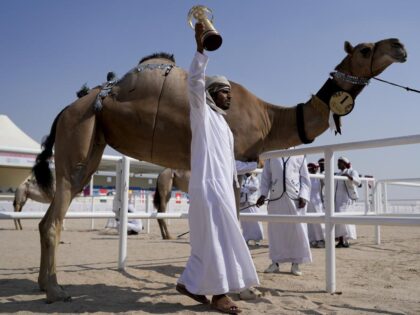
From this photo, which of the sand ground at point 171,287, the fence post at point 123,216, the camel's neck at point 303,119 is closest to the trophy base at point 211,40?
the camel's neck at point 303,119

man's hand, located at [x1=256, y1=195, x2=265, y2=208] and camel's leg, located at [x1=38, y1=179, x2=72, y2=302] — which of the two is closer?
camel's leg, located at [x1=38, y1=179, x2=72, y2=302]

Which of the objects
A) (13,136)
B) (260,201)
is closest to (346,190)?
(260,201)

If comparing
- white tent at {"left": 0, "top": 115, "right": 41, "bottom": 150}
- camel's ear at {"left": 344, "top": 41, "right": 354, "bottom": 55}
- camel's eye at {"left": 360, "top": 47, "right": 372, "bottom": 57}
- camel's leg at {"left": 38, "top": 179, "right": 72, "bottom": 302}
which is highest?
white tent at {"left": 0, "top": 115, "right": 41, "bottom": 150}

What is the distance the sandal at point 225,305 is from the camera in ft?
10.7

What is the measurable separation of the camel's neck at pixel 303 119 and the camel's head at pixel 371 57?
0.18 meters

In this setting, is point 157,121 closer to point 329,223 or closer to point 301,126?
point 301,126

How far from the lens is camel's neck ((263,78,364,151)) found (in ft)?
15.1

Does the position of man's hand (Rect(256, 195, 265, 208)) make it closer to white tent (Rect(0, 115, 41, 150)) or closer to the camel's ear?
the camel's ear

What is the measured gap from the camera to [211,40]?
3.35 meters

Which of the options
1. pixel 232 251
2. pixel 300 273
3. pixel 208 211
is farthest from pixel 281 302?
pixel 300 273

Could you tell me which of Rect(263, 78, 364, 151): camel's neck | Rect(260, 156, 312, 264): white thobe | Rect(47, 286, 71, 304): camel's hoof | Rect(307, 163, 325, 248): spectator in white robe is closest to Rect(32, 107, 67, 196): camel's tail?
Rect(47, 286, 71, 304): camel's hoof

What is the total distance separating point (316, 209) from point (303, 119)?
6826 mm

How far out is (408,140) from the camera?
3650 mm

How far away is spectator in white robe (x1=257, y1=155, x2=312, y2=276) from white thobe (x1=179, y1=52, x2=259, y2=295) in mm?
2641
